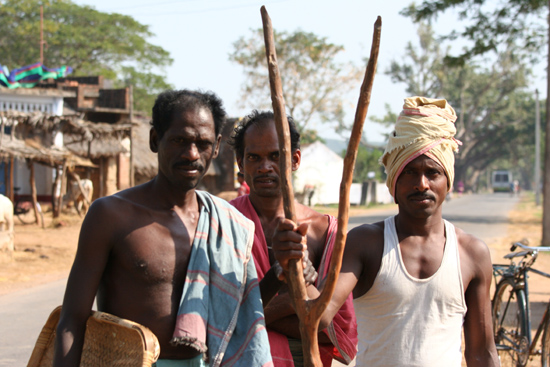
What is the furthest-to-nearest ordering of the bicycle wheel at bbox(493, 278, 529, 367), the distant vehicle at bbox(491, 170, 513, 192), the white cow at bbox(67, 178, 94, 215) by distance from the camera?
1. the distant vehicle at bbox(491, 170, 513, 192)
2. the white cow at bbox(67, 178, 94, 215)
3. the bicycle wheel at bbox(493, 278, 529, 367)

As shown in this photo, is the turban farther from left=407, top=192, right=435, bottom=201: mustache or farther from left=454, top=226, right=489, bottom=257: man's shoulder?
left=454, top=226, right=489, bottom=257: man's shoulder

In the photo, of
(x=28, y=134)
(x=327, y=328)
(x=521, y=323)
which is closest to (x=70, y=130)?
(x=28, y=134)

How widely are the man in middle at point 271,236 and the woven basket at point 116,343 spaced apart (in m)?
0.80

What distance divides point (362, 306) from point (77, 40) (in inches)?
1233

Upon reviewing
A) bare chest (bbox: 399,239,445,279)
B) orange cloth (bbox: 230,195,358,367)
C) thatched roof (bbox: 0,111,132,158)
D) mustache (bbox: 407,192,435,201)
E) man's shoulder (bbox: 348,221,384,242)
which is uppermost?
thatched roof (bbox: 0,111,132,158)

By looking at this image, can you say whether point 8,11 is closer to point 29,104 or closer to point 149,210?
point 29,104

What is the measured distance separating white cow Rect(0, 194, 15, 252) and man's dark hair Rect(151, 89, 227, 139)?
31.1ft

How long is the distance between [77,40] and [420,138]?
103ft

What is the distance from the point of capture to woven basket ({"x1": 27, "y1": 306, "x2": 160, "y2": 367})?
6.06ft

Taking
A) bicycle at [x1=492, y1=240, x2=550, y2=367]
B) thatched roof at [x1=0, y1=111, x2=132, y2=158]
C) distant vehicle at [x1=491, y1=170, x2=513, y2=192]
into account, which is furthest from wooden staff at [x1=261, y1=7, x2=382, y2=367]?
distant vehicle at [x1=491, y1=170, x2=513, y2=192]

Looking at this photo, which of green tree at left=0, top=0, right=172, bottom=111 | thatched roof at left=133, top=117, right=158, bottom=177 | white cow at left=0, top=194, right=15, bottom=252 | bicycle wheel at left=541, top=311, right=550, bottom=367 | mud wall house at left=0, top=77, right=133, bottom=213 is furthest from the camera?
green tree at left=0, top=0, right=172, bottom=111

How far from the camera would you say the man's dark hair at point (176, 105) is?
2189 mm

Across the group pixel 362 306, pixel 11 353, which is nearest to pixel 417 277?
pixel 362 306

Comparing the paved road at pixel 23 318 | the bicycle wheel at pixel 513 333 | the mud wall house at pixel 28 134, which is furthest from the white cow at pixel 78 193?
the bicycle wheel at pixel 513 333
